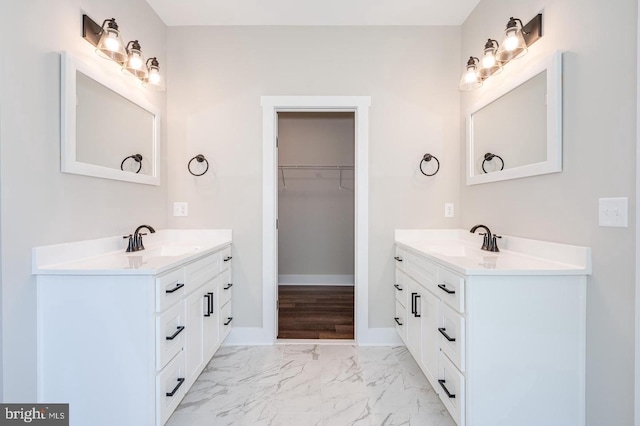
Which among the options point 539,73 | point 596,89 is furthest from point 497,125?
point 596,89

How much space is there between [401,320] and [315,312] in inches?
48.3

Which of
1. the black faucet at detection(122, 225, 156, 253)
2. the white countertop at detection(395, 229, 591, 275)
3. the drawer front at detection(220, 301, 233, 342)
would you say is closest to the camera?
the white countertop at detection(395, 229, 591, 275)

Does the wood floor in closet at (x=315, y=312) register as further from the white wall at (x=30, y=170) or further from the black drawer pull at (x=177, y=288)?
the white wall at (x=30, y=170)

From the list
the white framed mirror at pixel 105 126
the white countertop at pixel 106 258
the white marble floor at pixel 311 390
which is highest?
the white framed mirror at pixel 105 126

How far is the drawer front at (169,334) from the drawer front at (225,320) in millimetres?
668

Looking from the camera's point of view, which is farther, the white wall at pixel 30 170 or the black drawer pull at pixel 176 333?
the black drawer pull at pixel 176 333

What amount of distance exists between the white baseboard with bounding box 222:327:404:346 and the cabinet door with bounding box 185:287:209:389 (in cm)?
71

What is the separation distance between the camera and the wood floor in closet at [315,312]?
9.53 feet

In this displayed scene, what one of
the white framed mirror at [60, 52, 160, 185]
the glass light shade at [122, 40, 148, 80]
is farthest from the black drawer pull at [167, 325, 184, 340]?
the glass light shade at [122, 40, 148, 80]

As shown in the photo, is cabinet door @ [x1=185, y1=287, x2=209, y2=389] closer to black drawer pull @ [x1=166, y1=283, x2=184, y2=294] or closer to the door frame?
black drawer pull @ [x1=166, y1=283, x2=184, y2=294]

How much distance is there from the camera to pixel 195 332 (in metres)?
1.87

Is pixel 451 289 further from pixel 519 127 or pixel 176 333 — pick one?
pixel 176 333

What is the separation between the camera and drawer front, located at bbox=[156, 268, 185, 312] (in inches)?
56.4

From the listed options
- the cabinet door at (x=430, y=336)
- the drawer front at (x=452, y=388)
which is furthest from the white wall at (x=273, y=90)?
the drawer front at (x=452, y=388)
